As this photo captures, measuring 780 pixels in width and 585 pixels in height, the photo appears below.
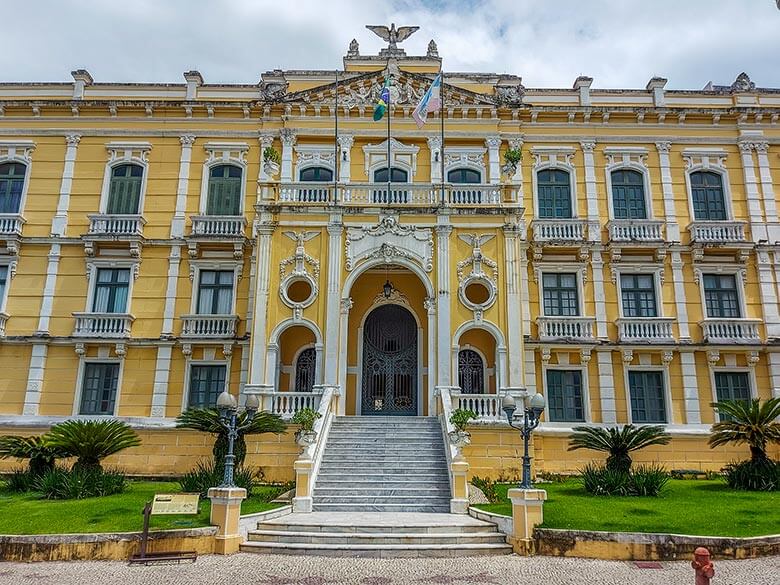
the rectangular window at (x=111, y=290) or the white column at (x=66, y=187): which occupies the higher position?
the white column at (x=66, y=187)

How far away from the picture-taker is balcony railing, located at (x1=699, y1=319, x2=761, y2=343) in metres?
21.4

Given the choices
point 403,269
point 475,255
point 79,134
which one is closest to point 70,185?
point 79,134

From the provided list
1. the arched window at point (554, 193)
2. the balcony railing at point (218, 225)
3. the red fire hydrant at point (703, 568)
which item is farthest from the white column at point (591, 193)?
the red fire hydrant at point (703, 568)

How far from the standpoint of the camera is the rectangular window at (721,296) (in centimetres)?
2209

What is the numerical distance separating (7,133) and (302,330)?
13.9 metres

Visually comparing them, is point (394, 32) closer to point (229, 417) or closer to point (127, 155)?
point (127, 155)

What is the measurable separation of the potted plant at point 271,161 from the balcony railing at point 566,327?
10583 millimetres

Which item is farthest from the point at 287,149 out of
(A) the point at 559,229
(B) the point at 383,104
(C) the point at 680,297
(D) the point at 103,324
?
(C) the point at 680,297

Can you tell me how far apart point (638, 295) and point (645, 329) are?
1.36 metres

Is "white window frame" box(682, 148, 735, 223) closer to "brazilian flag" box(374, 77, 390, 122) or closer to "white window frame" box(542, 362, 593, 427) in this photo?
"white window frame" box(542, 362, 593, 427)

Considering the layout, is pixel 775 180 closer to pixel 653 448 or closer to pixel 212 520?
pixel 653 448

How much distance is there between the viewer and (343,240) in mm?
20469

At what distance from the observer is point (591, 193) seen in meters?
23.2

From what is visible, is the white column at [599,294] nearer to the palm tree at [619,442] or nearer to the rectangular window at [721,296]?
the rectangular window at [721,296]
